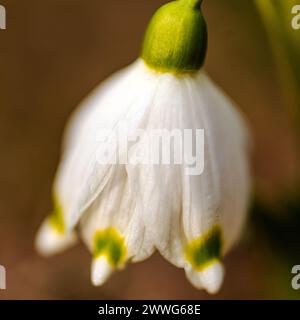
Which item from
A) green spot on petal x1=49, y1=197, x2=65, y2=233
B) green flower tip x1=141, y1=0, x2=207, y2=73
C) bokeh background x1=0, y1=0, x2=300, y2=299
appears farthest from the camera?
bokeh background x1=0, y1=0, x2=300, y2=299

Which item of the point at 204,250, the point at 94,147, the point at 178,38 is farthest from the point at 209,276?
the point at 178,38

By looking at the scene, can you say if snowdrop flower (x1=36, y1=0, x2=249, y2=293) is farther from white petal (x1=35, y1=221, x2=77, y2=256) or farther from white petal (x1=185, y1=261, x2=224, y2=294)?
white petal (x1=35, y1=221, x2=77, y2=256)

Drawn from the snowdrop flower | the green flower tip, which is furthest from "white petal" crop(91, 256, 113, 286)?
the green flower tip

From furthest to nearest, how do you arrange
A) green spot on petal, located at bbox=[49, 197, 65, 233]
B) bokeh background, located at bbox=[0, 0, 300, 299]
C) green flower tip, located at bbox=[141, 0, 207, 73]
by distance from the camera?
bokeh background, located at bbox=[0, 0, 300, 299]
green spot on petal, located at bbox=[49, 197, 65, 233]
green flower tip, located at bbox=[141, 0, 207, 73]

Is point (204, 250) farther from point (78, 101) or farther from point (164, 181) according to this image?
point (78, 101)

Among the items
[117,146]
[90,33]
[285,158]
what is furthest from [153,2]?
[117,146]

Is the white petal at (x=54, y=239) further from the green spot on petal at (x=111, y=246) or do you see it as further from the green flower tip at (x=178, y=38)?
the green flower tip at (x=178, y=38)

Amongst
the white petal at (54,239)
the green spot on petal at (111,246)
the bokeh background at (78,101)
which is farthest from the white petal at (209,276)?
the bokeh background at (78,101)
